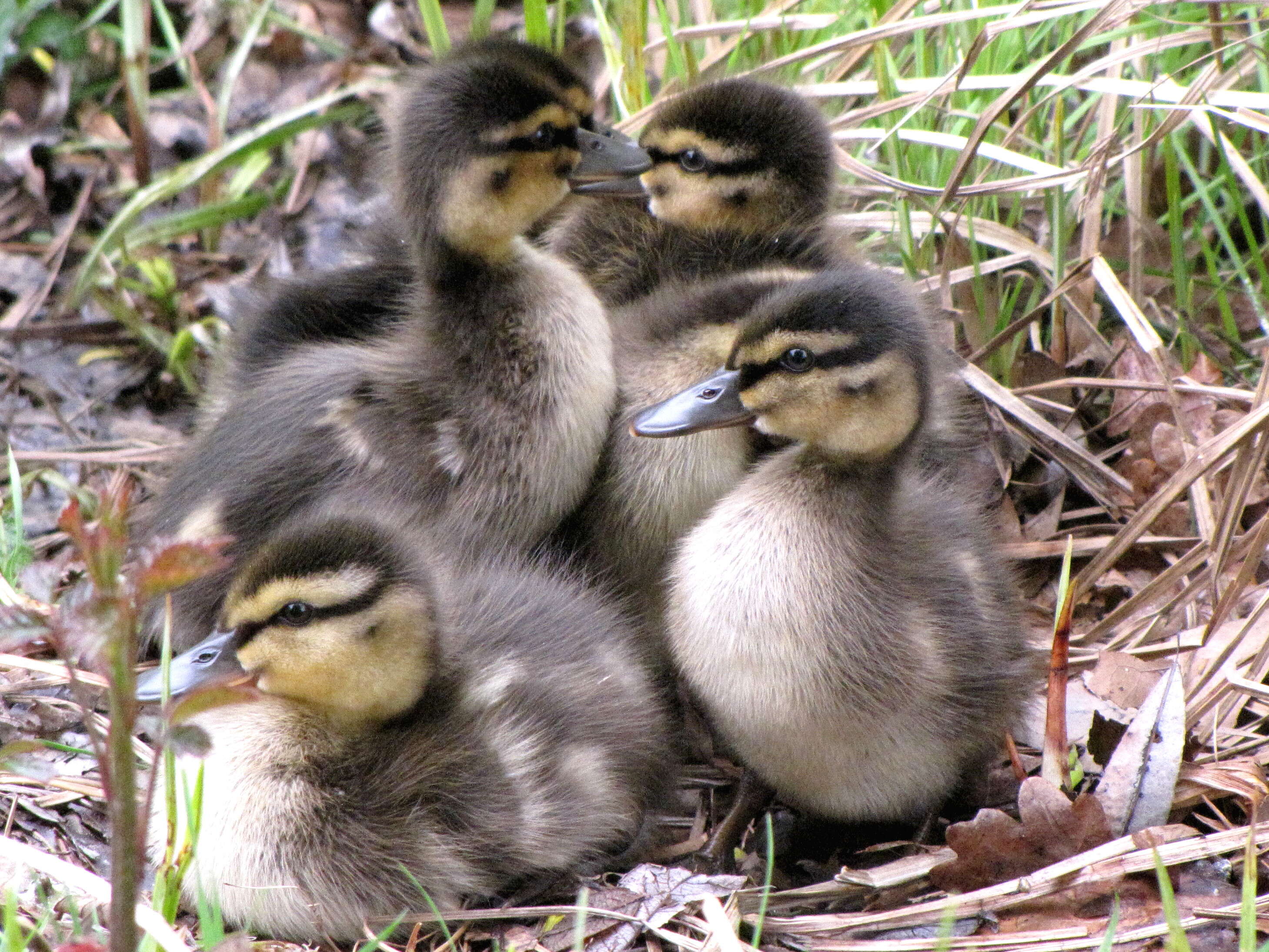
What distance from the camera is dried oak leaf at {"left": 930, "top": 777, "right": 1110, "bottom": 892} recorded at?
7.48 ft

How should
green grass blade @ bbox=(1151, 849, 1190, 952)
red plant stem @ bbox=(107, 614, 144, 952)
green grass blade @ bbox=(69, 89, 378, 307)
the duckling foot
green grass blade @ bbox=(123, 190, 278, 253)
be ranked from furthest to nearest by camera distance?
green grass blade @ bbox=(123, 190, 278, 253), green grass blade @ bbox=(69, 89, 378, 307), the duckling foot, green grass blade @ bbox=(1151, 849, 1190, 952), red plant stem @ bbox=(107, 614, 144, 952)

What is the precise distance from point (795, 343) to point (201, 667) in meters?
1.01

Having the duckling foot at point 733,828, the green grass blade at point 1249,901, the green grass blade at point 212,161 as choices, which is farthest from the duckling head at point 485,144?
the green grass blade at point 1249,901

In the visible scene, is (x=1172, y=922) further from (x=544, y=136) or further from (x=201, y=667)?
(x=544, y=136)

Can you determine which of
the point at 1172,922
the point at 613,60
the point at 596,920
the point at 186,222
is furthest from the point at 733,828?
the point at 186,222

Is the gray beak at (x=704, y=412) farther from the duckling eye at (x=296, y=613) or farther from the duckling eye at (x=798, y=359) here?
the duckling eye at (x=296, y=613)

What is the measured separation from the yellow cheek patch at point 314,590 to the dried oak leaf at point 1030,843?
97 centimetres

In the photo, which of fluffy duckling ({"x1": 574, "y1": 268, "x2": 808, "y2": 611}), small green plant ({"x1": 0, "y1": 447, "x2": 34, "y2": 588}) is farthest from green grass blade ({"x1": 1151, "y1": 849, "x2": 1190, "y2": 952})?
small green plant ({"x1": 0, "y1": 447, "x2": 34, "y2": 588})

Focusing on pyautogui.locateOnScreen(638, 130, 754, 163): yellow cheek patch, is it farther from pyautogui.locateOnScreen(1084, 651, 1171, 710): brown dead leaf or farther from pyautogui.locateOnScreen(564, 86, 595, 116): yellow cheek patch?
pyautogui.locateOnScreen(1084, 651, 1171, 710): brown dead leaf

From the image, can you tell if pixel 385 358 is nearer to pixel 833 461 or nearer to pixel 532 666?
pixel 532 666

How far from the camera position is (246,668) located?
86.0 inches

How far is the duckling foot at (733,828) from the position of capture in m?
2.53

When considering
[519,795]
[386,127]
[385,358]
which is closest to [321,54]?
[386,127]

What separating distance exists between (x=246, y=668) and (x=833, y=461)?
955mm
